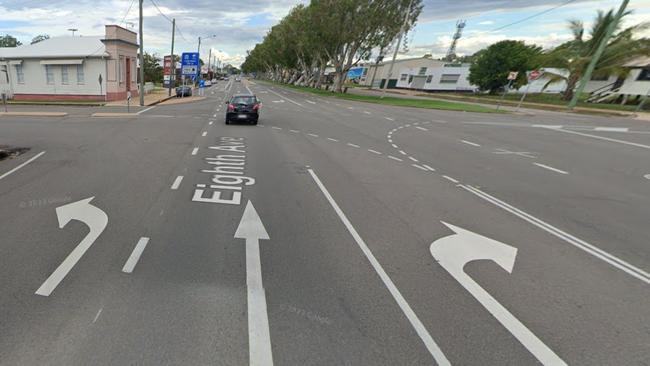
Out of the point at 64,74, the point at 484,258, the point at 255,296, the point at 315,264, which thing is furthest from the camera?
the point at 64,74

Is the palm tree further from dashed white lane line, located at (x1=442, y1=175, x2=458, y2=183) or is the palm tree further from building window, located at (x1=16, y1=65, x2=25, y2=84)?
building window, located at (x1=16, y1=65, x2=25, y2=84)

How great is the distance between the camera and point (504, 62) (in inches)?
1973

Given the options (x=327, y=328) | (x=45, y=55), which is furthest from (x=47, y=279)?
(x=45, y=55)

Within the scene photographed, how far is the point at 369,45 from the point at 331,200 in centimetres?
4288

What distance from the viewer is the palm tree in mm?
36750

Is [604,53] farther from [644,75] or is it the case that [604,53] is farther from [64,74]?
[64,74]

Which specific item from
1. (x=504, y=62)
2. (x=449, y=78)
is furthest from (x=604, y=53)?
(x=449, y=78)

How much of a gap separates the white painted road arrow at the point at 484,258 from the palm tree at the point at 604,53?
4315cm

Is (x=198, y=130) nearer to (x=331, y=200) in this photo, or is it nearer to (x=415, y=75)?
(x=331, y=200)

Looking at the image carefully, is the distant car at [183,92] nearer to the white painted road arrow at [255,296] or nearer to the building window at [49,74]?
the building window at [49,74]

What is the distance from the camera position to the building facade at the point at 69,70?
96.8 feet

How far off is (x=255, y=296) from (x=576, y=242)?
4.79 metres

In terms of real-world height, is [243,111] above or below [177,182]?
above

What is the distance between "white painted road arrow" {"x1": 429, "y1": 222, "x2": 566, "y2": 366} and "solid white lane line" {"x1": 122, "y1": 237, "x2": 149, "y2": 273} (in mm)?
3718
